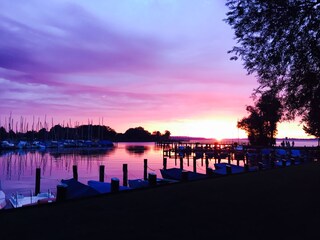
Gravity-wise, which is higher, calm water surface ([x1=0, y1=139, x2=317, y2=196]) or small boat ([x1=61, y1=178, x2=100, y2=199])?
small boat ([x1=61, y1=178, x2=100, y2=199])

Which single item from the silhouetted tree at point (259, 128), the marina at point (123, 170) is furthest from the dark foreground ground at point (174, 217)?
the silhouetted tree at point (259, 128)

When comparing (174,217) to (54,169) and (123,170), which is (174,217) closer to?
(123,170)

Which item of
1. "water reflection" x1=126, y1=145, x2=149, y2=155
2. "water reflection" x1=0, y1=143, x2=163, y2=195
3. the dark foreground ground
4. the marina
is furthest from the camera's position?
"water reflection" x1=126, y1=145, x2=149, y2=155

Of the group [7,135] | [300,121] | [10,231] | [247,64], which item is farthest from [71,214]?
[7,135]

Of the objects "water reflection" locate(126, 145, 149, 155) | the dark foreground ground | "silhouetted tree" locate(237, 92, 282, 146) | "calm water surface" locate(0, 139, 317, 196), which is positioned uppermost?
"silhouetted tree" locate(237, 92, 282, 146)

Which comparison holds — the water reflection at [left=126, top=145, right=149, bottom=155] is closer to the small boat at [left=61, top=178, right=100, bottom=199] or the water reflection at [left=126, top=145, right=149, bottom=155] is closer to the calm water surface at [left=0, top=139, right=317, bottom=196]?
the calm water surface at [left=0, top=139, right=317, bottom=196]

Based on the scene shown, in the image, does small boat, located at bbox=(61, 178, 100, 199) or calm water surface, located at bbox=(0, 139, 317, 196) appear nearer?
small boat, located at bbox=(61, 178, 100, 199)

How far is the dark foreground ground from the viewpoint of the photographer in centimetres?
621

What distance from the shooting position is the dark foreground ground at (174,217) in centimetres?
621

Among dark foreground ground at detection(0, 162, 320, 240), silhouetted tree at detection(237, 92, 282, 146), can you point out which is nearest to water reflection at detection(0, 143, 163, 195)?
dark foreground ground at detection(0, 162, 320, 240)

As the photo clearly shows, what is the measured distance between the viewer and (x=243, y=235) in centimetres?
608

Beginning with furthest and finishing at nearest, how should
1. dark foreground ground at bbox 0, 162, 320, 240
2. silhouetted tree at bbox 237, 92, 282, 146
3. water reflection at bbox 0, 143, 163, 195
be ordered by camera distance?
silhouetted tree at bbox 237, 92, 282, 146, water reflection at bbox 0, 143, 163, 195, dark foreground ground at bbox 0, 162, 320, 240

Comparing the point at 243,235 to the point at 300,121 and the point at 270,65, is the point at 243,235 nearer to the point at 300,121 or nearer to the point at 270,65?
the point at 270,65

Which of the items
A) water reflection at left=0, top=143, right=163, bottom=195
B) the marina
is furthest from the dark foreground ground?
water reflection at left=0, top=143, right=163, bottom=195
